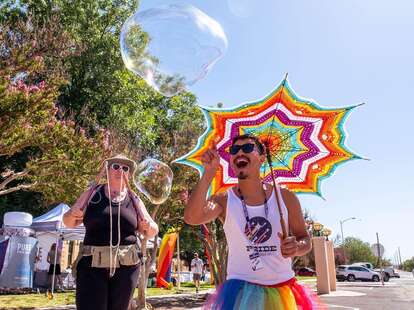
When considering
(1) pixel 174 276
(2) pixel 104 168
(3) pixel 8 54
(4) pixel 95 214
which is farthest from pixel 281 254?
(1) pixel 174 276

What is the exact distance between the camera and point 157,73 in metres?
3.96

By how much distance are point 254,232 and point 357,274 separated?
4382cm

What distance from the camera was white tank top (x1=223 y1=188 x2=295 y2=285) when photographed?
248 cm

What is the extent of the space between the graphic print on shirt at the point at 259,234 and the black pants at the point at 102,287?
1.30m

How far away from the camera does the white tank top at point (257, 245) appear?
2477 mm

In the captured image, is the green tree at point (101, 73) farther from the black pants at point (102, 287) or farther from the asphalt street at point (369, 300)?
the black pants at point (102, 287)

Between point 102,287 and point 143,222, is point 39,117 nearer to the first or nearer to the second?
point 143,222

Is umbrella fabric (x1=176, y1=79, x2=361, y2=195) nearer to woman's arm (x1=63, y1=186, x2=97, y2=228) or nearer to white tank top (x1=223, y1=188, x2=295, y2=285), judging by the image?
woman's arm (x1=63, y1=186, x2=97, y2=228)

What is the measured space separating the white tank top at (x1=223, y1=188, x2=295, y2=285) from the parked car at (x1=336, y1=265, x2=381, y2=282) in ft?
143

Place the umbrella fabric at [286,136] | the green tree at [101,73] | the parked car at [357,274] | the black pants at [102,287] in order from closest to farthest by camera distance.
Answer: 1. the black pants at [102,287]
2. the umbrella fabric at [286,136]
3. the green tree at [101,73]
4. the parked car at [357,274]

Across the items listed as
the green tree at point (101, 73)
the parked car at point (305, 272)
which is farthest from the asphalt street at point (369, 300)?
the parked car at point (305, 272)

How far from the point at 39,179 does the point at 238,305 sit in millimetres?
10618

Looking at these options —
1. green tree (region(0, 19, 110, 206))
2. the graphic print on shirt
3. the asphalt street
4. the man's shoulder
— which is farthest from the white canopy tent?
the graphic print on shirt

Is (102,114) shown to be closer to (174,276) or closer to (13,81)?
(174,276)
